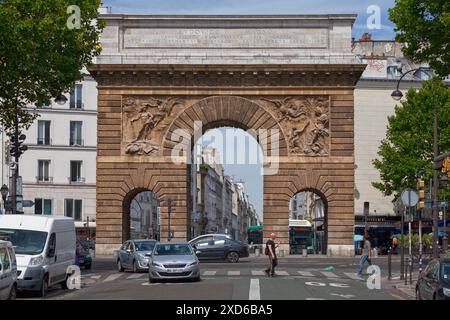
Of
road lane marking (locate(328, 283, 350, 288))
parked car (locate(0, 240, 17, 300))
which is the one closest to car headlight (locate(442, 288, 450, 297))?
parked car (locate(0, 240, 17, 300))

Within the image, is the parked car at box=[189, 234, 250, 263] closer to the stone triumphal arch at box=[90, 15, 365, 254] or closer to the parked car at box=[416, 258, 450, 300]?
the stone triumphal arch at box=[90, 15, 365, 254]

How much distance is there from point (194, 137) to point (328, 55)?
10369 millimetres

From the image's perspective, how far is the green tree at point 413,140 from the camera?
2623 inches

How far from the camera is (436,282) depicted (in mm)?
19875

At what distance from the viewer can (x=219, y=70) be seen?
5969 cm

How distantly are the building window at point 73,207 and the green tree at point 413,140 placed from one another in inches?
1058

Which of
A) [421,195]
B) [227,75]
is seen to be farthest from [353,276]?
[227,75]

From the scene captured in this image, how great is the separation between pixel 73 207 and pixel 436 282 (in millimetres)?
62800

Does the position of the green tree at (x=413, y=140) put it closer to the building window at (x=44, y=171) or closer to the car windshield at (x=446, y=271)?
the building window at (x=44, y=171)

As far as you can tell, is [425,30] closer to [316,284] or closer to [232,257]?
[316,284]

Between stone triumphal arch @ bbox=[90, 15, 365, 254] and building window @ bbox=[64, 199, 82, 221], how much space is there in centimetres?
2010

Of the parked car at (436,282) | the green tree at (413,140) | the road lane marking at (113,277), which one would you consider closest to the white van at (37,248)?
the road lane marking at (113,277)
